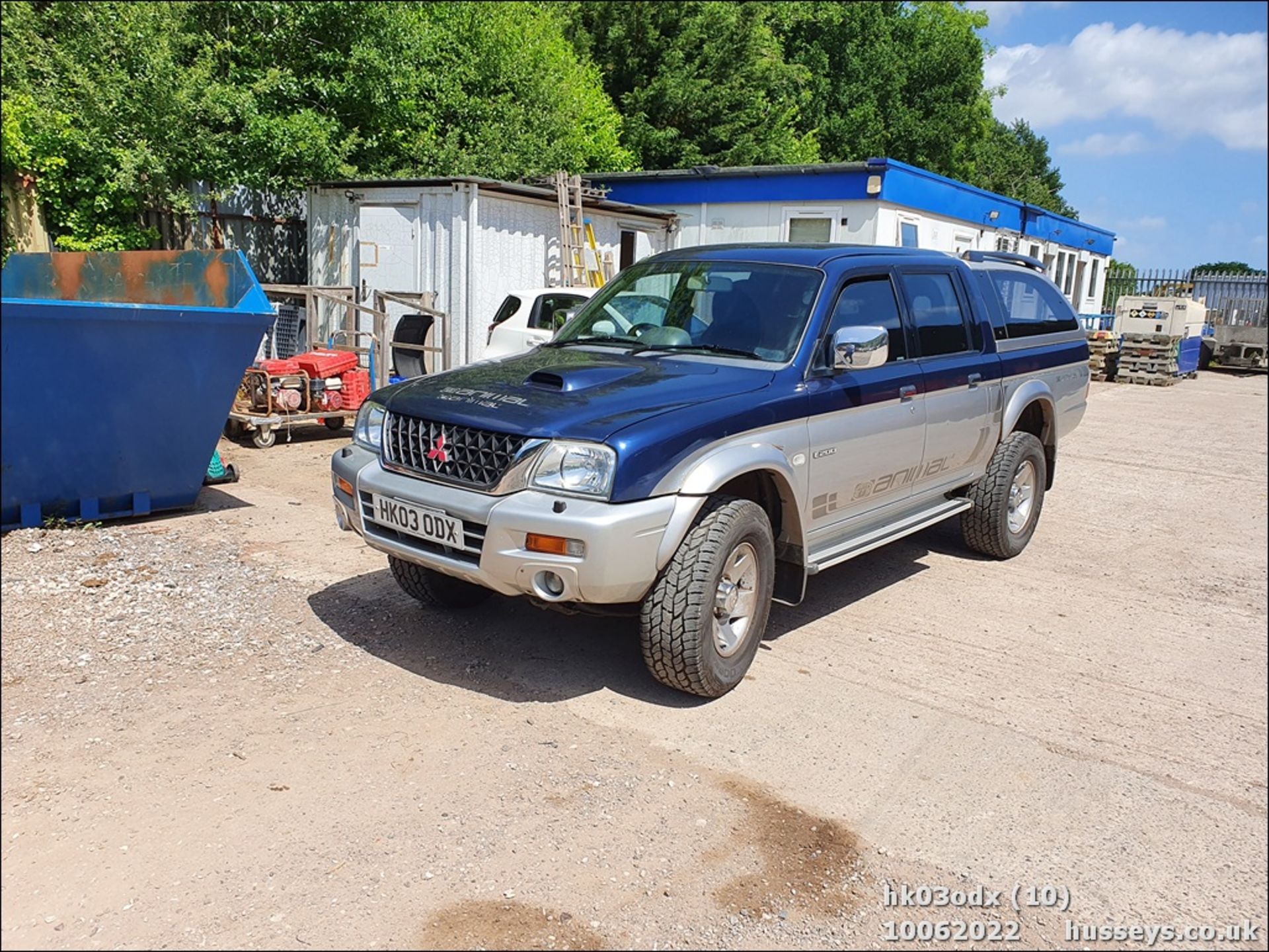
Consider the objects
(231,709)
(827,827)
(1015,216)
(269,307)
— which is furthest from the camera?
(1015,216)

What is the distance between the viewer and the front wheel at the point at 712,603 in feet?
13.7

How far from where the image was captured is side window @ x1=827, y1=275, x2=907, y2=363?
525cm

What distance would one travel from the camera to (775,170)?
16.8 metres

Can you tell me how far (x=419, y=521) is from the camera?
14.2 ft

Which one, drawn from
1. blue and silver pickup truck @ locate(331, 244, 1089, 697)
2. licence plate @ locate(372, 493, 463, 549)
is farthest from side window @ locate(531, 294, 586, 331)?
licence plate @ locate(372, 493, 463, 549)

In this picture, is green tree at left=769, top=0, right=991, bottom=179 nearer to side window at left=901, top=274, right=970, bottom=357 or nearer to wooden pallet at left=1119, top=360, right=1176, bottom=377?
wooden pallet at left=1119, top=360, right=1176, bottom=377

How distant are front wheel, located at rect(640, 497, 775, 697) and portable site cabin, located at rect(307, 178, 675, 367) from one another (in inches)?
343

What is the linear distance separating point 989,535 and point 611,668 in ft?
10.7

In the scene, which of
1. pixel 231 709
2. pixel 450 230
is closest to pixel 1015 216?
pixel 450 230

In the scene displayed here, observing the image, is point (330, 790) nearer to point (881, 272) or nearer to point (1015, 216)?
point (881, 272)

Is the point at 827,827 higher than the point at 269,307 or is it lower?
lower

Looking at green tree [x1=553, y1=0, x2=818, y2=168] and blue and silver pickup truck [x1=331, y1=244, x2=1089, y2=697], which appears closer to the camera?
blue and silver pickup truck [x1=331, y1=244, x2=1089, y2=697]

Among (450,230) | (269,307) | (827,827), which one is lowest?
(827,827)

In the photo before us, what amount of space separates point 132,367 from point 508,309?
539 cm
